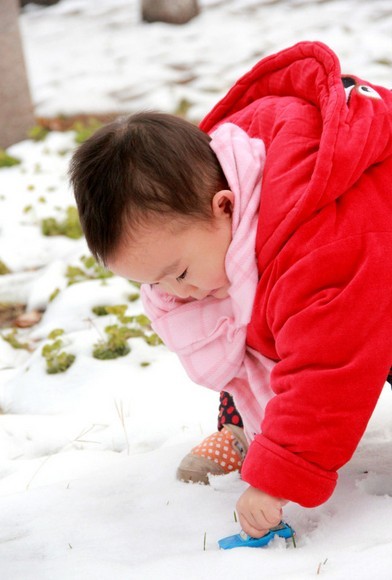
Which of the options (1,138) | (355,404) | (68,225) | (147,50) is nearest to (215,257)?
(355,404)

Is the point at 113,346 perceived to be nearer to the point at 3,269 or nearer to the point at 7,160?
the point at 3,269

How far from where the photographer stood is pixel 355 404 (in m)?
1.38

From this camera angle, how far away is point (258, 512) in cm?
145

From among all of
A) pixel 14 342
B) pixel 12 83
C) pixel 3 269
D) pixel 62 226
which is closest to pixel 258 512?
pixel 14 342

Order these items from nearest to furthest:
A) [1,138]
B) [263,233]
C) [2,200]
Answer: [263,233]
[2,200]
[1,138]

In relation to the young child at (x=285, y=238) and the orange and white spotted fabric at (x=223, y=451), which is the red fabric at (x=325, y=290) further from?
the orange and white spotted fabric at (x=223, y=451)

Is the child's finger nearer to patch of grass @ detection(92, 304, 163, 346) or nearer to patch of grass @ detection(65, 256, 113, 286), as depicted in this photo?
patch of grass @ detection(92, 304, 163, 346)

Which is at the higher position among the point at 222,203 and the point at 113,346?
the point at 222,203

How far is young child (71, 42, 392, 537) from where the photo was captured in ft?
4.52

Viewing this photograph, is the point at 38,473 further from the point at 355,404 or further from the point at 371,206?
the point at 371,206

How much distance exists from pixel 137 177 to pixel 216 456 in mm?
750

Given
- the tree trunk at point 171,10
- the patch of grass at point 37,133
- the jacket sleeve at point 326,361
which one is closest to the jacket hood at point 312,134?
the jacket sleeve at point 326,361

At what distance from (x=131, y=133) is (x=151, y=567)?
0.79 metres

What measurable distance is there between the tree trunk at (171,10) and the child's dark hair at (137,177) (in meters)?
5.37
